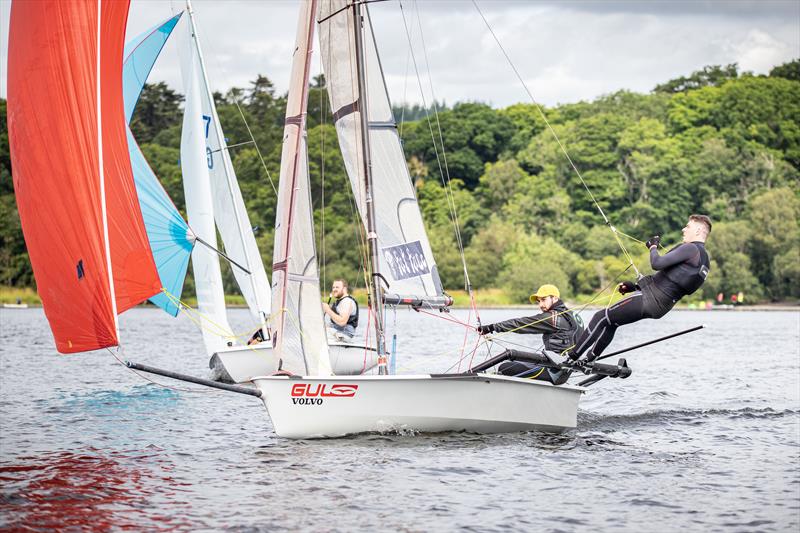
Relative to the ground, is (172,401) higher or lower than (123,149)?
lower

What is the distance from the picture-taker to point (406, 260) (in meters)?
14.3

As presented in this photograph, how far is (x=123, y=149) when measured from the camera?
34.1 feet

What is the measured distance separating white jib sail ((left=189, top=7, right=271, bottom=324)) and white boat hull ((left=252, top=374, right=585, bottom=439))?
9744 millimetres

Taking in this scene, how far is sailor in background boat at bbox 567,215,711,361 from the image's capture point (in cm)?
1191

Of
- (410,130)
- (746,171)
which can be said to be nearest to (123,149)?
(746,171)

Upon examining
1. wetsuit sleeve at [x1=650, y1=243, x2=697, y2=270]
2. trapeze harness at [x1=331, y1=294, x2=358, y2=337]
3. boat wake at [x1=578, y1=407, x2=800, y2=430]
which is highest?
wetsuit sleeve at [x1=650, y1=243, x2=697, y2=270]

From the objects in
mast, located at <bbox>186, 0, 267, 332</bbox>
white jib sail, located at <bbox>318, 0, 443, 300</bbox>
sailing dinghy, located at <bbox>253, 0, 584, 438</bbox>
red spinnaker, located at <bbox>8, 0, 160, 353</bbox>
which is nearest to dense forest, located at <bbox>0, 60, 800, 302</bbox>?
mast, located at <bbox>186, 0, 267, 332</bbox>

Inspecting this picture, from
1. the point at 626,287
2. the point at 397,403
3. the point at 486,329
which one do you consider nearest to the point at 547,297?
the point at 486,329

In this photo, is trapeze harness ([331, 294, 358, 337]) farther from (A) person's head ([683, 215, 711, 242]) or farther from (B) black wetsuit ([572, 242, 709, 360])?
(A) person's head ([683, 215, 711, 242])

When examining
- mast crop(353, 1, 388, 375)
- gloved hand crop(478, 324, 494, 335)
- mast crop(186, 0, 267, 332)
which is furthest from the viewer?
mast crop(186, 0, 267, 332)

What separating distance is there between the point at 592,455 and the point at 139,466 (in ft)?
17.4

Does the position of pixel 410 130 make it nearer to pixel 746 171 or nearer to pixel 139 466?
pixel 746 171

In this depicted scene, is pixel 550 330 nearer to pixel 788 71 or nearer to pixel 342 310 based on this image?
pixel 342 310

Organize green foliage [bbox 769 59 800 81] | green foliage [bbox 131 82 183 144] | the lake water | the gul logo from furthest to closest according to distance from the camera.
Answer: green foliage [bbox 769 59 800 81]
green foliage [bbox 131 82 183 144]
the gul logo
the lake water
